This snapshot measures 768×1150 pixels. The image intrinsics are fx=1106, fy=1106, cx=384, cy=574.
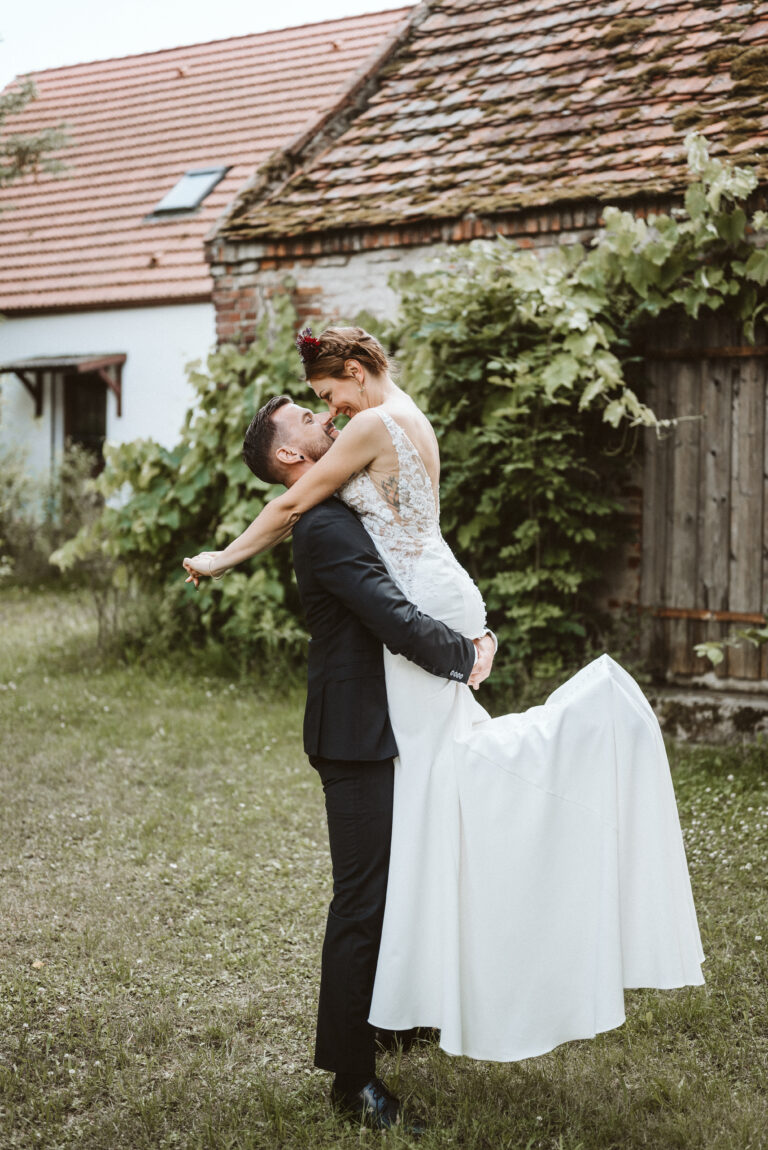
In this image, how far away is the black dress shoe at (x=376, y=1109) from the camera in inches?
112

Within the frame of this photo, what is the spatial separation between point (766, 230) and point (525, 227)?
5.00ft

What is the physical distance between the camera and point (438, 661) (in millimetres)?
2826

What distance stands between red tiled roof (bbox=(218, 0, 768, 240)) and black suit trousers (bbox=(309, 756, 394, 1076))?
4.85 m

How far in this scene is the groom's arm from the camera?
2.78 metres

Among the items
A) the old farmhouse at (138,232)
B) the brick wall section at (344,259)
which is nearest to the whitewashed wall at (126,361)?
the old farmhouse at (138,232)

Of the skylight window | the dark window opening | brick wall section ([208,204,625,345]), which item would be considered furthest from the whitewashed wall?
brick wall section ([208,204,625,345])

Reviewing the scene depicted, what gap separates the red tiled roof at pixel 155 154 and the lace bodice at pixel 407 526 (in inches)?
436

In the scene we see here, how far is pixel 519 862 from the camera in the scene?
2.79m

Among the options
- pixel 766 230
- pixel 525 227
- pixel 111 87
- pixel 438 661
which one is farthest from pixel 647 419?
pixel 111 87

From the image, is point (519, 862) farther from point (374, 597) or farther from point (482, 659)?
point (374, 597)

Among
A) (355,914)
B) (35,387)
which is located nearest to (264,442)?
(355,914)

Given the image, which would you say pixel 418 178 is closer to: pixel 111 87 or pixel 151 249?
pixel 151 249

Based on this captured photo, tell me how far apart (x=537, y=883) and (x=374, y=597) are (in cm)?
83

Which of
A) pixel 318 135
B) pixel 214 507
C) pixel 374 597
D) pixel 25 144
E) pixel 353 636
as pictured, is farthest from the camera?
pixel 25 144
